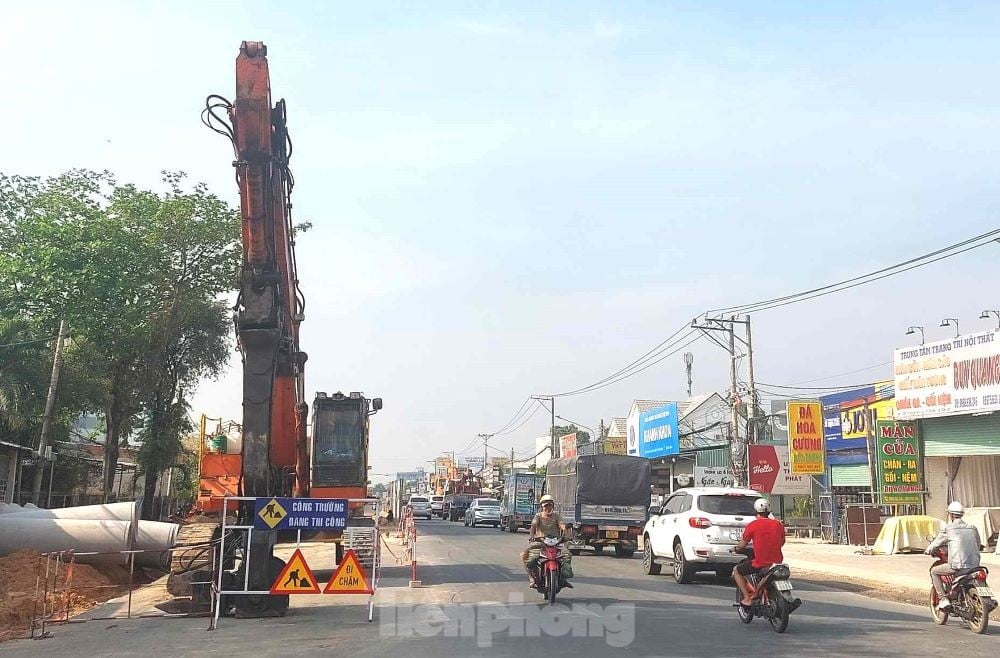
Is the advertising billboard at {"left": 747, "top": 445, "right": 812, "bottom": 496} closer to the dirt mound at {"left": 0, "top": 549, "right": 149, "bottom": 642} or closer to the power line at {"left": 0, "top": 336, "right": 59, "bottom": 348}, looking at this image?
the dirt mound at {"left": 0, "top": 549, "right": 149, "bottom": 642}

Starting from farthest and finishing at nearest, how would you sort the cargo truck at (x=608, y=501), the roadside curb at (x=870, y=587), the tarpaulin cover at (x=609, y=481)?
1. the tarpaulin cover at (x=609, y=481)
2. the cargo truck at (x=608, y=501)
3. the roadside curb at (x=870, y=587)

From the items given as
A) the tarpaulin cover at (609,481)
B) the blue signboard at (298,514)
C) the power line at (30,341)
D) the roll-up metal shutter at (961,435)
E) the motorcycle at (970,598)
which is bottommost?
the motorcycle at (970,598)

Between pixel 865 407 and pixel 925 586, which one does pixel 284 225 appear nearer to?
pixel 925 586

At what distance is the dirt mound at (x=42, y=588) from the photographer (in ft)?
42.2

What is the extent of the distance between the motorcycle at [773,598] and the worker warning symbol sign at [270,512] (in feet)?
20.8

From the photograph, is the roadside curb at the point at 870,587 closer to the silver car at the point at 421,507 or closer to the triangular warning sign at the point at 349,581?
the triangular warning sign at the point at 349,581

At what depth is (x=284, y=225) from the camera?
1534cm

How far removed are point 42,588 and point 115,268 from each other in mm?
17771

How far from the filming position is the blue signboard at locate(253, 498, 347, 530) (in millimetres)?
12227

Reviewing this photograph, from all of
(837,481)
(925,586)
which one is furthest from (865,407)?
(925,586)

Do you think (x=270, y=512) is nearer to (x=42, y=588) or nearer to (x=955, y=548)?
(x=42, y=588)

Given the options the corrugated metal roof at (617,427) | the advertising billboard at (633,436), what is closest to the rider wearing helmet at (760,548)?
the advertising billboard at (633,436)

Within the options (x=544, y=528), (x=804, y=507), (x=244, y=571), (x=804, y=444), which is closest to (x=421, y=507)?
(x=804, y=507)

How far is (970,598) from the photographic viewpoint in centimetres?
1102
